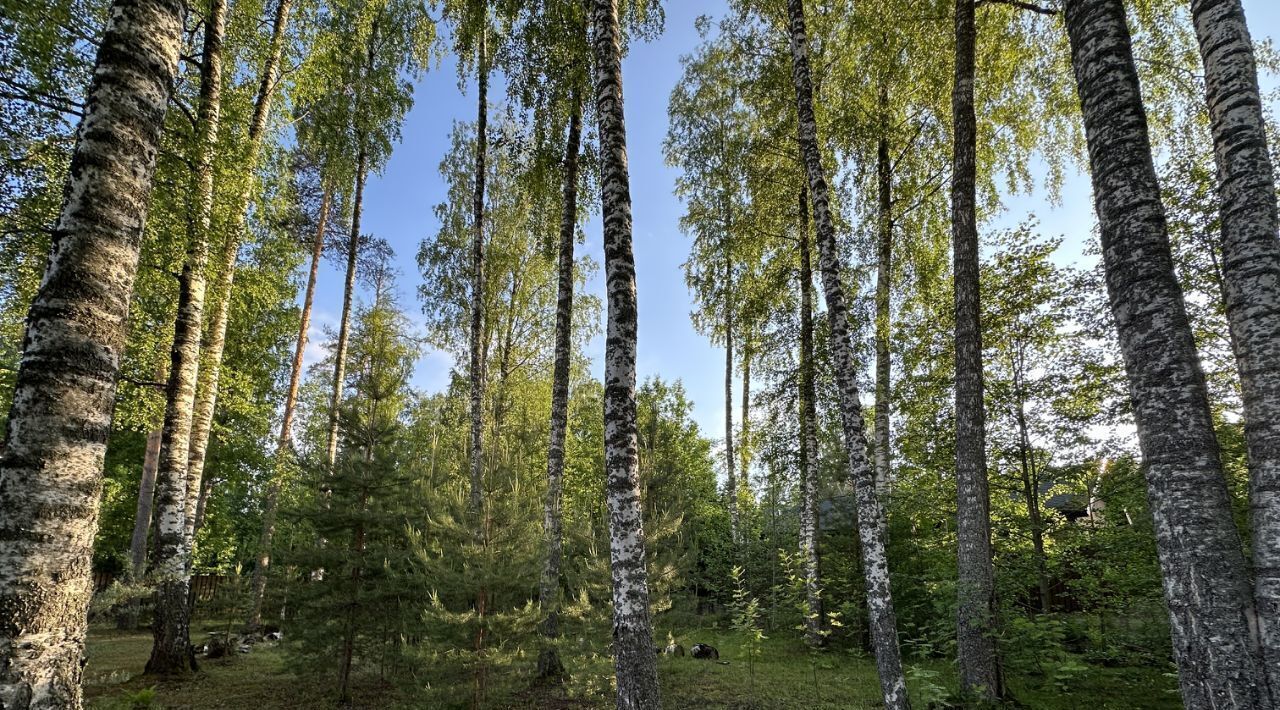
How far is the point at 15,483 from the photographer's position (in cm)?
210

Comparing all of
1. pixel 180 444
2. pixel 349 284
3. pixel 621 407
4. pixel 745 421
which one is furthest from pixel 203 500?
pixel 621 407

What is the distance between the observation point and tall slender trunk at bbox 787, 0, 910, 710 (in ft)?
17.1

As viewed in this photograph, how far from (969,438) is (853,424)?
1.28 metres

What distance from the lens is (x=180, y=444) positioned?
6789 millimetres

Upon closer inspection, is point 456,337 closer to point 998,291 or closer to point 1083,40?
point 998,291

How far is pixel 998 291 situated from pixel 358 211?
552 inches

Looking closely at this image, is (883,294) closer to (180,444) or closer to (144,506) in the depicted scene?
(180,444)

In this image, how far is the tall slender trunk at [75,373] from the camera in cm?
Answer: 206

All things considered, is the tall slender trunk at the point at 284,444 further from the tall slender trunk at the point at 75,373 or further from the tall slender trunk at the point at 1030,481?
the tall slender trunk at the point at 1030,481

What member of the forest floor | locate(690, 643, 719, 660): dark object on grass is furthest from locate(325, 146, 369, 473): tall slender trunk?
locate(690, 643, 719, 660): dark object on grass

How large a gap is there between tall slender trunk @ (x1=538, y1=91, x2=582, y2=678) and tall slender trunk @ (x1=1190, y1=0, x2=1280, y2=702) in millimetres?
6848

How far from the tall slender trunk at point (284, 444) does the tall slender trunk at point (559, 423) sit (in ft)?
23.4

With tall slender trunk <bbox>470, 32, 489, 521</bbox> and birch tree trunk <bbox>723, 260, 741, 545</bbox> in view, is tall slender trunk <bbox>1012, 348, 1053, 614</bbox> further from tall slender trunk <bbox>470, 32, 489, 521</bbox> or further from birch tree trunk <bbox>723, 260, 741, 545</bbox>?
tall slender trunk <bbox>470, 32, 489, 521</bbox>

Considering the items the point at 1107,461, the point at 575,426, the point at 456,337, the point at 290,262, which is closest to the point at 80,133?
the point at 290,262
